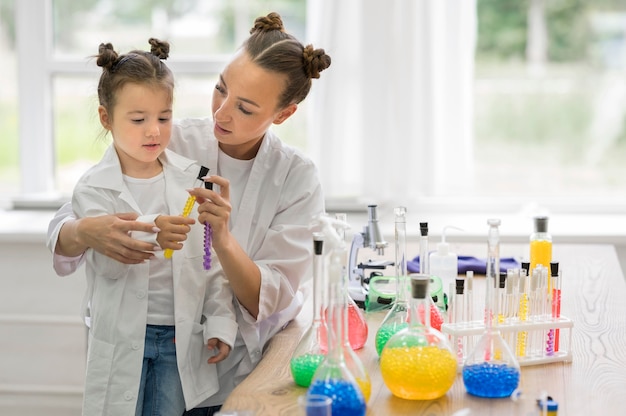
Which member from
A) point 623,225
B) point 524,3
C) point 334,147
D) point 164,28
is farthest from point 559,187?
point 164,28

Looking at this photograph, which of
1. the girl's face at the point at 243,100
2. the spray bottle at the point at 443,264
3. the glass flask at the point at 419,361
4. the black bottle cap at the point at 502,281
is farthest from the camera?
the spray bottle at the point at 443,264

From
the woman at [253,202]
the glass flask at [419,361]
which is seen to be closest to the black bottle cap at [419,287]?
the glass flask at [419,361]

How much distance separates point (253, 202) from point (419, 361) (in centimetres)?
75

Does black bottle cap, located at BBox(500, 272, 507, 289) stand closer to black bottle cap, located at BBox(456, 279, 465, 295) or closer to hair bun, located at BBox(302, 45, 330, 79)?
black bottle cap, located at BBox(456, 279, 465, 295)

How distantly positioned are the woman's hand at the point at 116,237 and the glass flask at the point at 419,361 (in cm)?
61

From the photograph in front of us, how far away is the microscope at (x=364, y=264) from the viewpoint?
6.53 ft

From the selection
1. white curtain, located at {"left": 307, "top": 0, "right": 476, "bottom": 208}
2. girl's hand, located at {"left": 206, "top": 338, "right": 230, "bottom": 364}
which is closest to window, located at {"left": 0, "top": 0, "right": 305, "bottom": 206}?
white curtain, located at {"left": 307, "top": 0, "right": 476, "bottom": 208}

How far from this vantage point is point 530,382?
158cm

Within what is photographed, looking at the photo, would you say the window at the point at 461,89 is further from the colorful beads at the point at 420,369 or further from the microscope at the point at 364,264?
the colorful beads at the point at 420,369

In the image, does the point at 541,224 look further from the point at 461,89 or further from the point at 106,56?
the point at 461,89

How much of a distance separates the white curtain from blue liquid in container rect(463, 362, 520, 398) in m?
1.82

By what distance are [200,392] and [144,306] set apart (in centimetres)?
22

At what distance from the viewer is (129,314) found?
189 centimetres

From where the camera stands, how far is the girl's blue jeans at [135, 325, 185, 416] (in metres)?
1.92
